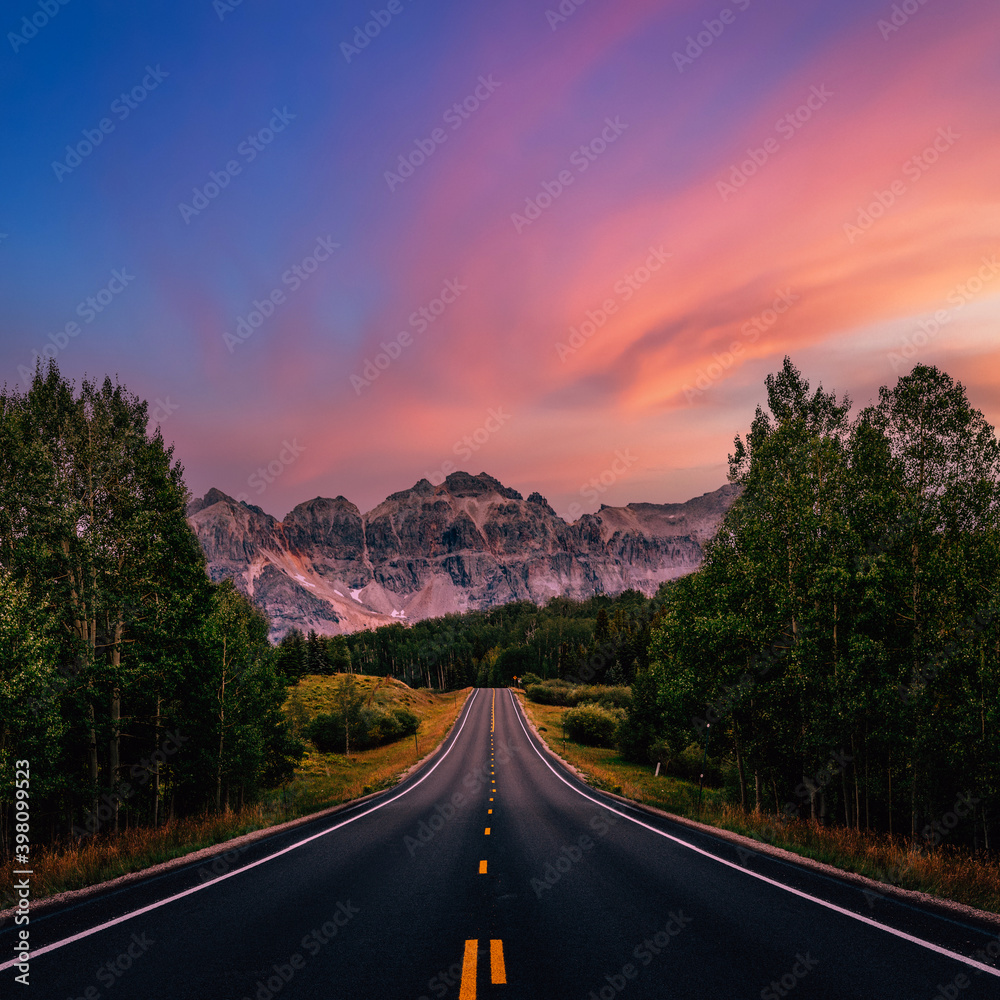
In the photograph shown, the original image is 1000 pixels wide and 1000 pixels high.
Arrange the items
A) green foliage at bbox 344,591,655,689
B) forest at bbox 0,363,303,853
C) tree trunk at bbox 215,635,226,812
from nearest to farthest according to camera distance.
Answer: forest at bbox 0,363,303,853, tree trunk at bbox 215,635,226,812, green foliage at bbox 344,591,655,689

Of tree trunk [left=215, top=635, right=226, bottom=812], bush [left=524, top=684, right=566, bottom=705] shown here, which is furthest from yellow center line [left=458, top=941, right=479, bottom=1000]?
bush [left=524, top=684, right=566, bottom=705]

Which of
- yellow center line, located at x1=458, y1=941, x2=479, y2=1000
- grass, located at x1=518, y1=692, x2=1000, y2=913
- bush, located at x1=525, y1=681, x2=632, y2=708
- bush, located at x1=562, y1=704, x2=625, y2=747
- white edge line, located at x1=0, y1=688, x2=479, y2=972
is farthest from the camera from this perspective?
bush, located at x1=525, y1=681, x2=632, y2=708

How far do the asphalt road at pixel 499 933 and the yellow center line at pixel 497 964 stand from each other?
0.10ft

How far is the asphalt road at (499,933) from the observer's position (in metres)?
5.37

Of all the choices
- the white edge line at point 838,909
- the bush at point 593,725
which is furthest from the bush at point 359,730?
the white edge line at point 838,909

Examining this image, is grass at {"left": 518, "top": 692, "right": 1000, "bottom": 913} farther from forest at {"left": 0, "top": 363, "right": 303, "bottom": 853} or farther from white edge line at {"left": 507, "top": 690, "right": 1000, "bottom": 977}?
forest at {"left": 0, "top": 363, "right": 303, "bottom": 853}

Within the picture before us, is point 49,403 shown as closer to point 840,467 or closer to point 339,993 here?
point 339,993

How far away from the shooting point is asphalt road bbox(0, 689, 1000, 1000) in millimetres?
5367

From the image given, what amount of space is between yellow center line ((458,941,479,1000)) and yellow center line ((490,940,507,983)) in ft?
0.59

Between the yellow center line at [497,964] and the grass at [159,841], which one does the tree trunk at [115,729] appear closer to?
the grass at [159,841]

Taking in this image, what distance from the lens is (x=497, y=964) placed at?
5.77 meters

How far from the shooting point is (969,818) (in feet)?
57.1

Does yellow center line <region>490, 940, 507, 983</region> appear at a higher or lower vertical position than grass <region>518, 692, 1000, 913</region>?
higher

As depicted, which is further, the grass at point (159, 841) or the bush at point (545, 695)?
the bush at point (545, 695)
